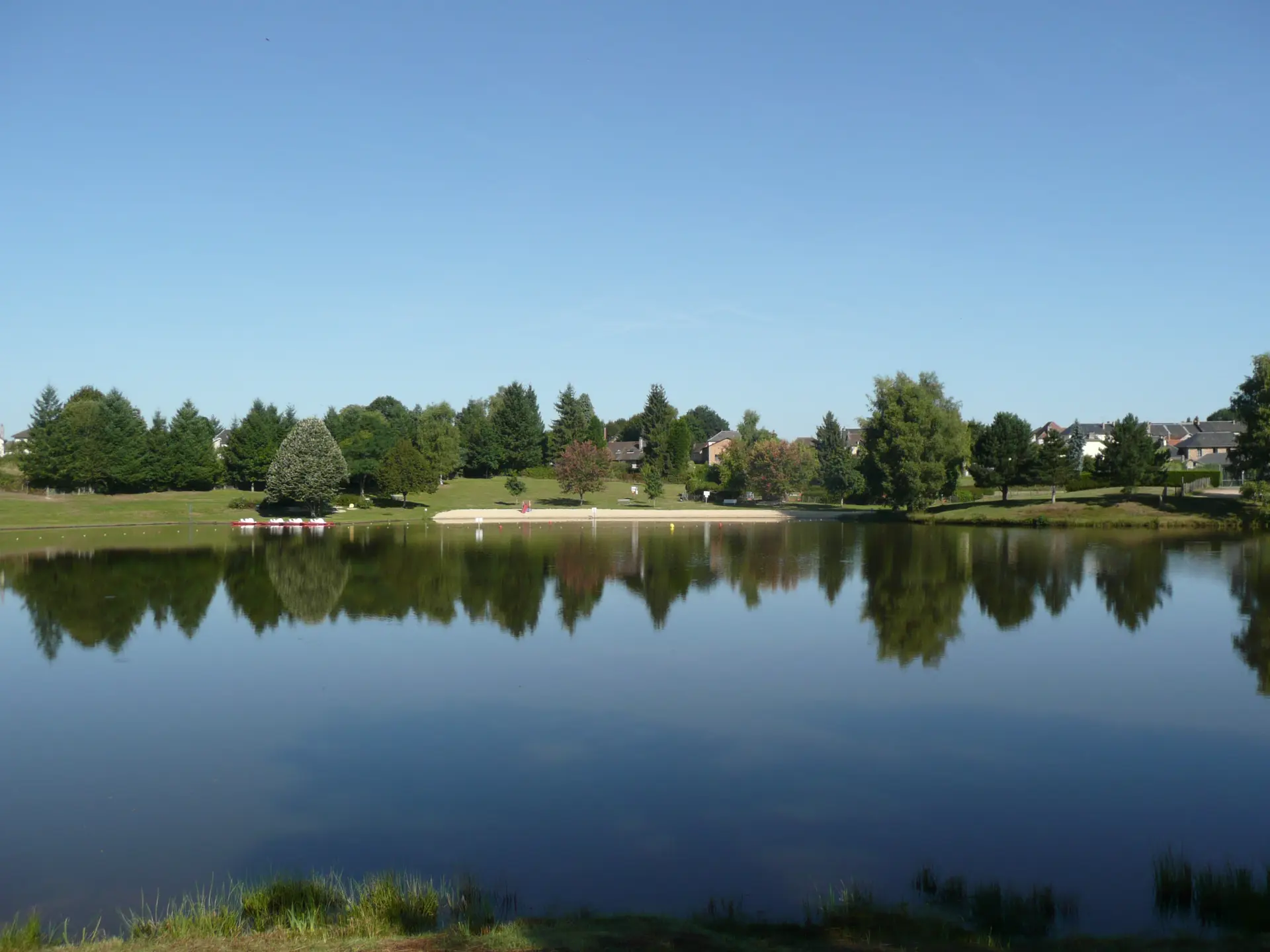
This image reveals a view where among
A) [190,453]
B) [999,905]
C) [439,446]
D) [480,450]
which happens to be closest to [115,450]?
[190,453]

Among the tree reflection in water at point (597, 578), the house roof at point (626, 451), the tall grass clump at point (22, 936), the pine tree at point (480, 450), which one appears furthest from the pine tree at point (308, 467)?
the tall grass clump at point (22, 936)

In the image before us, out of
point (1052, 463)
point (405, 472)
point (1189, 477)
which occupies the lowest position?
point (1189, 477)

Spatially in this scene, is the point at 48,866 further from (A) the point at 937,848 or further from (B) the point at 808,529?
(B) the point at 808,529

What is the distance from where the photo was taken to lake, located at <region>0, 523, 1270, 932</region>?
38.8 feet

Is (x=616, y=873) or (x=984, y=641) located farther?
(x=984, y=641)

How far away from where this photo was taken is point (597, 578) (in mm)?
39688

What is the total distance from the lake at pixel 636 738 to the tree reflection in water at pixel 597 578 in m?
0.29

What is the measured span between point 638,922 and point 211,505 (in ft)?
253

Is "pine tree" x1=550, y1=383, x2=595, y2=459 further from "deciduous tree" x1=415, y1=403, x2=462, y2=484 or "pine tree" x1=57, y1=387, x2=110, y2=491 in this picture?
"pine tree" x1=57, y1=387, x2=110, y2=491

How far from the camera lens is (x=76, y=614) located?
30547 millimetres

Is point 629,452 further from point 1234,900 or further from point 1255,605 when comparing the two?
point 1234,900

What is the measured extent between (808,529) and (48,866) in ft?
192

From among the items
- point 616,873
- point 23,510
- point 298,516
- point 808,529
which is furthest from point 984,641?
point 23,510

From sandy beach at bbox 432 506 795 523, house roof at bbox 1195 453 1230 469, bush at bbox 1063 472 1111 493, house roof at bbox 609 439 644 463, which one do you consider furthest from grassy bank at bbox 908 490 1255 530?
house roof at bbox 609 439 644 463
